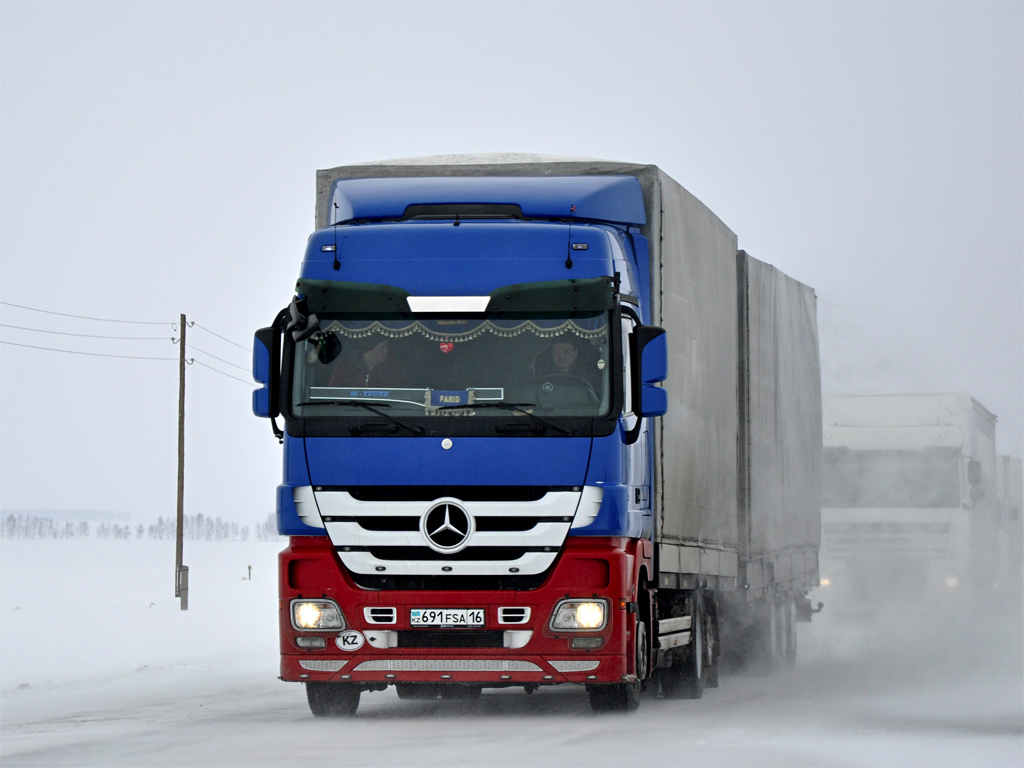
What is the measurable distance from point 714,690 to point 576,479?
5.30 m

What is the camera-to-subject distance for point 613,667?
10492 mm

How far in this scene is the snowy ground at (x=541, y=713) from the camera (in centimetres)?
920

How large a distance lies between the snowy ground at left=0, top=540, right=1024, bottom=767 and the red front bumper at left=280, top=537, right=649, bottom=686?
395 millimetres

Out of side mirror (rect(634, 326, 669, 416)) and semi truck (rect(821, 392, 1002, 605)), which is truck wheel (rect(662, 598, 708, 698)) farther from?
semi truck (rect(821, 392, 1002, 605))

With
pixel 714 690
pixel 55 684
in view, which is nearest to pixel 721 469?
pixel 714 690

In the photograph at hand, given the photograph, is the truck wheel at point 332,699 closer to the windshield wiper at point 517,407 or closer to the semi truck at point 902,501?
the windshield wiper at point 517,407

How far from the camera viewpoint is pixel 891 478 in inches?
917

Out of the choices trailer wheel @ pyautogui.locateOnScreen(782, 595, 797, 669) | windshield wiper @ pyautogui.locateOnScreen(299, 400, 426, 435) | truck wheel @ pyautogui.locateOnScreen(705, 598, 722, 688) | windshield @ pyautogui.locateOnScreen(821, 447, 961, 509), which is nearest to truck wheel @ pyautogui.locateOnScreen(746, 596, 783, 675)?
trailer wheel @ pyautogui.locateOnScreen(782, 595, 797, 669)

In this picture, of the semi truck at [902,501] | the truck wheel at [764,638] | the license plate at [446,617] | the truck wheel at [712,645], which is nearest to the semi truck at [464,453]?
the license plate at [446,617]

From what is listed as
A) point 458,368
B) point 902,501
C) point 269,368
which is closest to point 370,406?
point 458,368

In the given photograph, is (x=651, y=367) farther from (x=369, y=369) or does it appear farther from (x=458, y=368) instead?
(x=369, y=369)

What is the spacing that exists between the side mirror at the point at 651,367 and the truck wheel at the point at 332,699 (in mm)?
3031

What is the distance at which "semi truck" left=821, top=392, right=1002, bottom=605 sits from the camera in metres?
22.4

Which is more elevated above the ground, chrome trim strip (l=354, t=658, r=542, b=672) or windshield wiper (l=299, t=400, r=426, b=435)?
windshield wiper (l=299, t=400, r=426, b=435)
